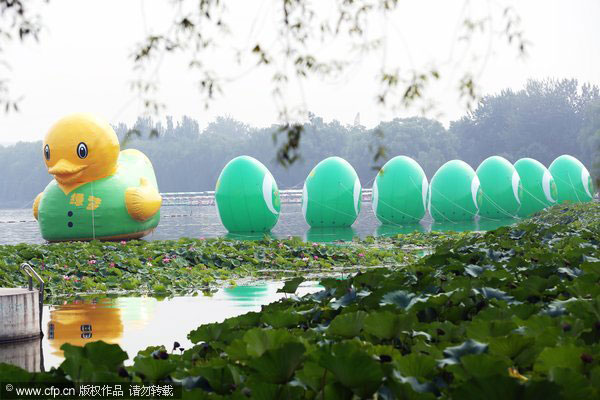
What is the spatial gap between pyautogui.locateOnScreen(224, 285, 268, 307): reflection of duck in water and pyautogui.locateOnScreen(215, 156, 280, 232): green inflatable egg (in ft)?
40.1

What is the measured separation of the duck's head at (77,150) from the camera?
18375 mm

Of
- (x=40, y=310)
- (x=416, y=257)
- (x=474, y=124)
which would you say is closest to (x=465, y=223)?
(x=416, y=257)

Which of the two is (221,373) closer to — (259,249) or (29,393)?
(29,393)

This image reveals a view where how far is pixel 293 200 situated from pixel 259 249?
44.9 m

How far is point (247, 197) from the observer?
23.8 metres

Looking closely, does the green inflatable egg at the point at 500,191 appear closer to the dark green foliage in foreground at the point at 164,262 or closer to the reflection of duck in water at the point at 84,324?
the dark green foliage in foreground at the point at 164,262

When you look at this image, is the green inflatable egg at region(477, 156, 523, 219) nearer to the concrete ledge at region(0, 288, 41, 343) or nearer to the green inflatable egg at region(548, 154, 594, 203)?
the green inflatable egg at region(548, 154, 594, 203)

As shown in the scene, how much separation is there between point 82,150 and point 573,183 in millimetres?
20396

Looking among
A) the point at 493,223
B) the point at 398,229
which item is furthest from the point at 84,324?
the point at 493,223

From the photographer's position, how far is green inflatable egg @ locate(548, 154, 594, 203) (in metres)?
31.1

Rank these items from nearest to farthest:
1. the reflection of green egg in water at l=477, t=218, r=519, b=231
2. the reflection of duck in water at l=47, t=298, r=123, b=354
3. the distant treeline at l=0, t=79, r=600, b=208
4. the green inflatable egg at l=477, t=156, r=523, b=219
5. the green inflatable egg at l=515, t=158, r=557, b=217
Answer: the reflection of duck in water at l=47, t=298, r=123, b=354 → the reflection of green egg in water at l=477, t=218, r=519, b=231 → the green inflatable egg at l=477, t=156, r=523, b=219 → the green inflatable egg at l=515, t=158, r=557, b=217 → the distant treeline at l=0, t=79, r=600, b=208

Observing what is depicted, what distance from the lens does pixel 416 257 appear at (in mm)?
15141

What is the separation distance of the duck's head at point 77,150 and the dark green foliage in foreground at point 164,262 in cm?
406

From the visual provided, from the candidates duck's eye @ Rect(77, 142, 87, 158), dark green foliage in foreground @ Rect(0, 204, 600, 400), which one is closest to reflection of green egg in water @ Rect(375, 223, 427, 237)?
duck's eye @ Rect(77, 142, 87, 158)
